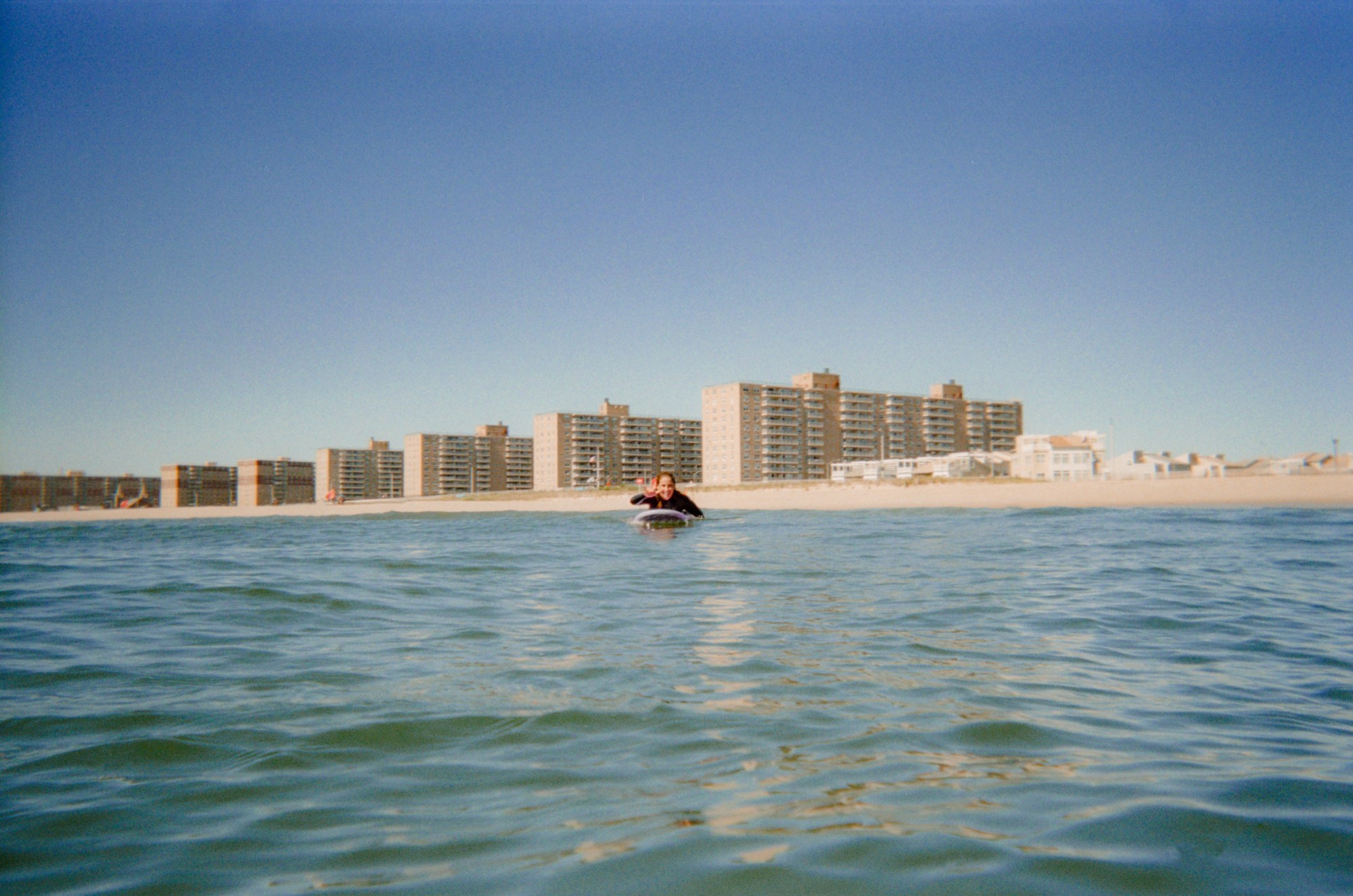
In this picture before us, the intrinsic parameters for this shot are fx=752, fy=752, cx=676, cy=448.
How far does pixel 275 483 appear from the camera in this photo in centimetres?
11081

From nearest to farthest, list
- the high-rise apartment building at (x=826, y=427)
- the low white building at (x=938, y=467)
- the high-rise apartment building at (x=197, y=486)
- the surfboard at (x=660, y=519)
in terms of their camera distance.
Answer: the surfboard at (x=660, y=519) < the low white building at (x=938, y=467) < the high-rise apartment building at (x=826, y=427) < the high-rise apartment building at (x=197, y=486)

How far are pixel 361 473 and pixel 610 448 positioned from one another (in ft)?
151

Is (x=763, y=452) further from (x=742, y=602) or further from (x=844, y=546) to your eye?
(x=742, y=602)

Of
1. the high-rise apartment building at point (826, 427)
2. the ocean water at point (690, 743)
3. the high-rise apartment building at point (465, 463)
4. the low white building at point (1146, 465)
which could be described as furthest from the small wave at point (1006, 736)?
the high-rise apartment building at point (465, 463)

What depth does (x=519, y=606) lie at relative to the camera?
299 inches

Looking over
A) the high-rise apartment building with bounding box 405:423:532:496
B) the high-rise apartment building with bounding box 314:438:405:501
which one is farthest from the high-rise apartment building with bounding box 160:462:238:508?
the high-rise apartment building with bounding box 405:423:532:496

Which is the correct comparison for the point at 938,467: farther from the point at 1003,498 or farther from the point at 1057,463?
the point at 1003,498

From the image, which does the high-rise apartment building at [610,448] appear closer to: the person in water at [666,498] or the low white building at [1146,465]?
the low white building at [1146,465]

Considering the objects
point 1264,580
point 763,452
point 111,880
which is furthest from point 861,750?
point 763,452

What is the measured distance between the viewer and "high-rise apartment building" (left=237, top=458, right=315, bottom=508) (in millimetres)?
104938

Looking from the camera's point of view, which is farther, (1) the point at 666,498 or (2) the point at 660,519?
(1) the point at 666,498

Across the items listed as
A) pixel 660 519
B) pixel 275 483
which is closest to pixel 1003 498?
pixel 660 519

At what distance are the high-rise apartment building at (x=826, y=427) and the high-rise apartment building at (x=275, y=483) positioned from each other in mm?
60749

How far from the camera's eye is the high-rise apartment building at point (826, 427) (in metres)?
96.9
